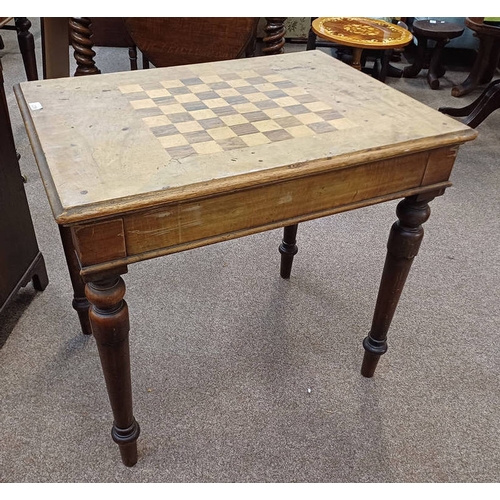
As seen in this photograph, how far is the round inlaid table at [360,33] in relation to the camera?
227 centimetres

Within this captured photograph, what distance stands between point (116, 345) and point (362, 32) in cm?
212

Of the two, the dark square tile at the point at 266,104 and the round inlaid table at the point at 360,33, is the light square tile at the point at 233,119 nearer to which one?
the dark square tile at the point at 266,104

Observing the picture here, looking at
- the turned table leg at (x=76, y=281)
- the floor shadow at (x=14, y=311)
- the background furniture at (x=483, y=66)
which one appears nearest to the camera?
the turned table leg at (x=76, y=281)

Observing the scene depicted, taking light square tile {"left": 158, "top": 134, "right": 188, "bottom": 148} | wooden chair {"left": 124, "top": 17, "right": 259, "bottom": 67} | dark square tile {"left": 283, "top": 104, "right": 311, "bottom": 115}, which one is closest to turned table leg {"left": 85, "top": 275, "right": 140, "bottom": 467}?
light square tile {"left": 158, "top": 134, "right": 188, "bottom": 148}

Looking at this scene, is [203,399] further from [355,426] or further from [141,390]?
[355,426]

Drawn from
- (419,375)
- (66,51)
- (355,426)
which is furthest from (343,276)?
(66,51)

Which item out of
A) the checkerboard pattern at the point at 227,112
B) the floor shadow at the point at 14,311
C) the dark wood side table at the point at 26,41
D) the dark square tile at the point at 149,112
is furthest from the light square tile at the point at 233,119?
the dark wood side table at the point at 26,41

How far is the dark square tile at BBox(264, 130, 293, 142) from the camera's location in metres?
0.82

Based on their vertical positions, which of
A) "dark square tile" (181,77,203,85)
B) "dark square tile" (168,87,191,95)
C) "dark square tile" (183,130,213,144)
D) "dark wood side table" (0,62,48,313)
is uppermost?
"dark square tile" (183,130,213,144)

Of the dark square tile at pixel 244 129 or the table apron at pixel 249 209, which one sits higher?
the dark square tile at pixel 244 129

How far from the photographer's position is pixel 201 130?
33.0 inches

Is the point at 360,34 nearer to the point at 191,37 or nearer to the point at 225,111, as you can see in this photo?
the point at 191,37

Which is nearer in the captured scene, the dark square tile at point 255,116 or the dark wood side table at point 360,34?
the dark square tile at point 255,116

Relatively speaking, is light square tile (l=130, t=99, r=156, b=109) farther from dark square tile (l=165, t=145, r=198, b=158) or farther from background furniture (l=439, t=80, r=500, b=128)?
background furniture (l=439, t=80, r=500, b=128)
